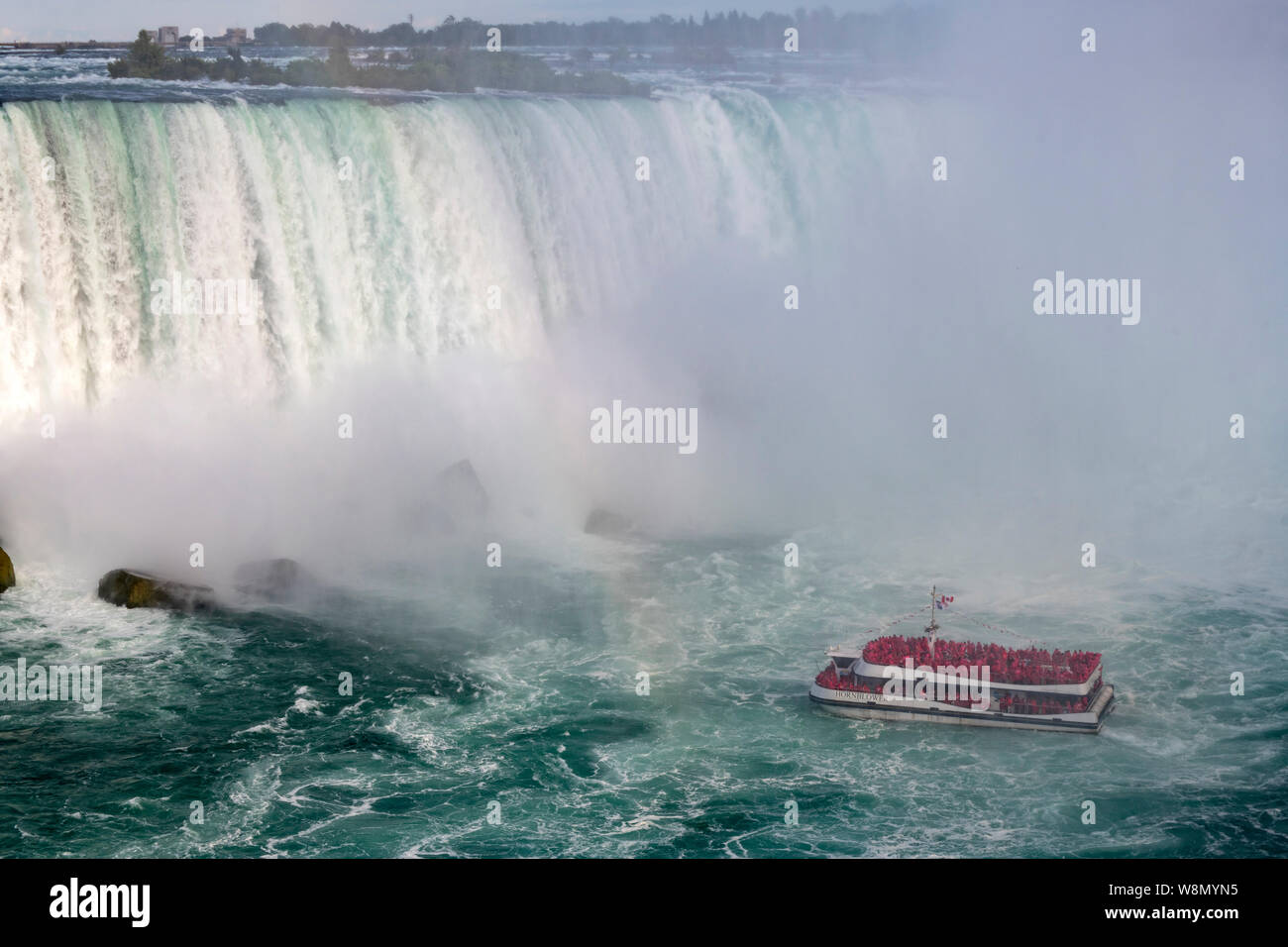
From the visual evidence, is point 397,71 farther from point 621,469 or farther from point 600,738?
point 600,738

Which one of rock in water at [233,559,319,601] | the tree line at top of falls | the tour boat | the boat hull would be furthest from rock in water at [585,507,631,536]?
the tree line at top of falls

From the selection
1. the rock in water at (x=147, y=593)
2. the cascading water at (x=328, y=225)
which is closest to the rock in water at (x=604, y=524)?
the cascading water at (x=328, y=225)

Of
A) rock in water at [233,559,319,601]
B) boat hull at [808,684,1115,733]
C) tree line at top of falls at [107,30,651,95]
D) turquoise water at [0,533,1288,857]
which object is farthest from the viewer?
tree line at top of falls at [107,30,651,95]

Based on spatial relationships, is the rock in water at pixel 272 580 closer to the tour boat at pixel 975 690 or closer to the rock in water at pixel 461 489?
the rock in water at pixel 461 489

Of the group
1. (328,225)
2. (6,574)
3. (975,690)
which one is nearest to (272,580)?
(6,574)

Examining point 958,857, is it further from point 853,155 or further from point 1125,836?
point 853,155

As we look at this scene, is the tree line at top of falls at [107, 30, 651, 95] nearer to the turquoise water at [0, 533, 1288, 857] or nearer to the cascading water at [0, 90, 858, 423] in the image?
the cascading water at [0, 90, 858, 423]

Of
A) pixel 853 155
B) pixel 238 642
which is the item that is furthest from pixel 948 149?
pixel 238 642
